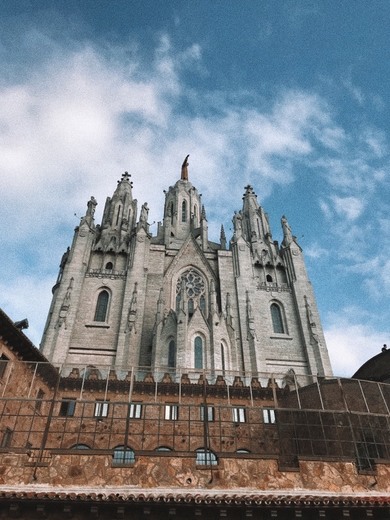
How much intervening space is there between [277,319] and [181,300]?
11.0 meters

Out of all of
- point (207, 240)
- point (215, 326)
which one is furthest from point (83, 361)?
point (207, 240)

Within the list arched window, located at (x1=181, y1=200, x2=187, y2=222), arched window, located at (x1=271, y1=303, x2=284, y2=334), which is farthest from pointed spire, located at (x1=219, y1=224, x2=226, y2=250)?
arched window, located at (x1=271, y1=303, x2=284, y2=334)

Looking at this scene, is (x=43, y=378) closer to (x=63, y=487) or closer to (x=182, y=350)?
(x=182, y=350)

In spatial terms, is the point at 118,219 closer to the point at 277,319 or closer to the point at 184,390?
the point at 277,319

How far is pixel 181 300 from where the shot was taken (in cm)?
3347

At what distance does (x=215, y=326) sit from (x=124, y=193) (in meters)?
24.8

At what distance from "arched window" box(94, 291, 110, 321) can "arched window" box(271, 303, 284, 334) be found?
630 inches

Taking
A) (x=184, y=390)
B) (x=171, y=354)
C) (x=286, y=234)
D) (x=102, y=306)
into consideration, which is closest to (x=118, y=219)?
(x=102, y=306)

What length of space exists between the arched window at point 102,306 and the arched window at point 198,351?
9.52 meters

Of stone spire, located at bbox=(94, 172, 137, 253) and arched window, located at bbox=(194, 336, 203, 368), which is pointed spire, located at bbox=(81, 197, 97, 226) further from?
arched window, located at bbox=(194, 336, 203, 368)

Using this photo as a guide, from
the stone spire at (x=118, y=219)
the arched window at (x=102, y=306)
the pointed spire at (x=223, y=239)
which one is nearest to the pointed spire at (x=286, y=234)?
the pointed spire at (x=223, y=239)

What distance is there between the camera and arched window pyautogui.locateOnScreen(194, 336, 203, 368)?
30837mm

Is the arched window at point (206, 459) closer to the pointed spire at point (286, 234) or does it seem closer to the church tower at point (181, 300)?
the church tower at point (181, 300)

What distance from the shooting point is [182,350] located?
99.7 feet
